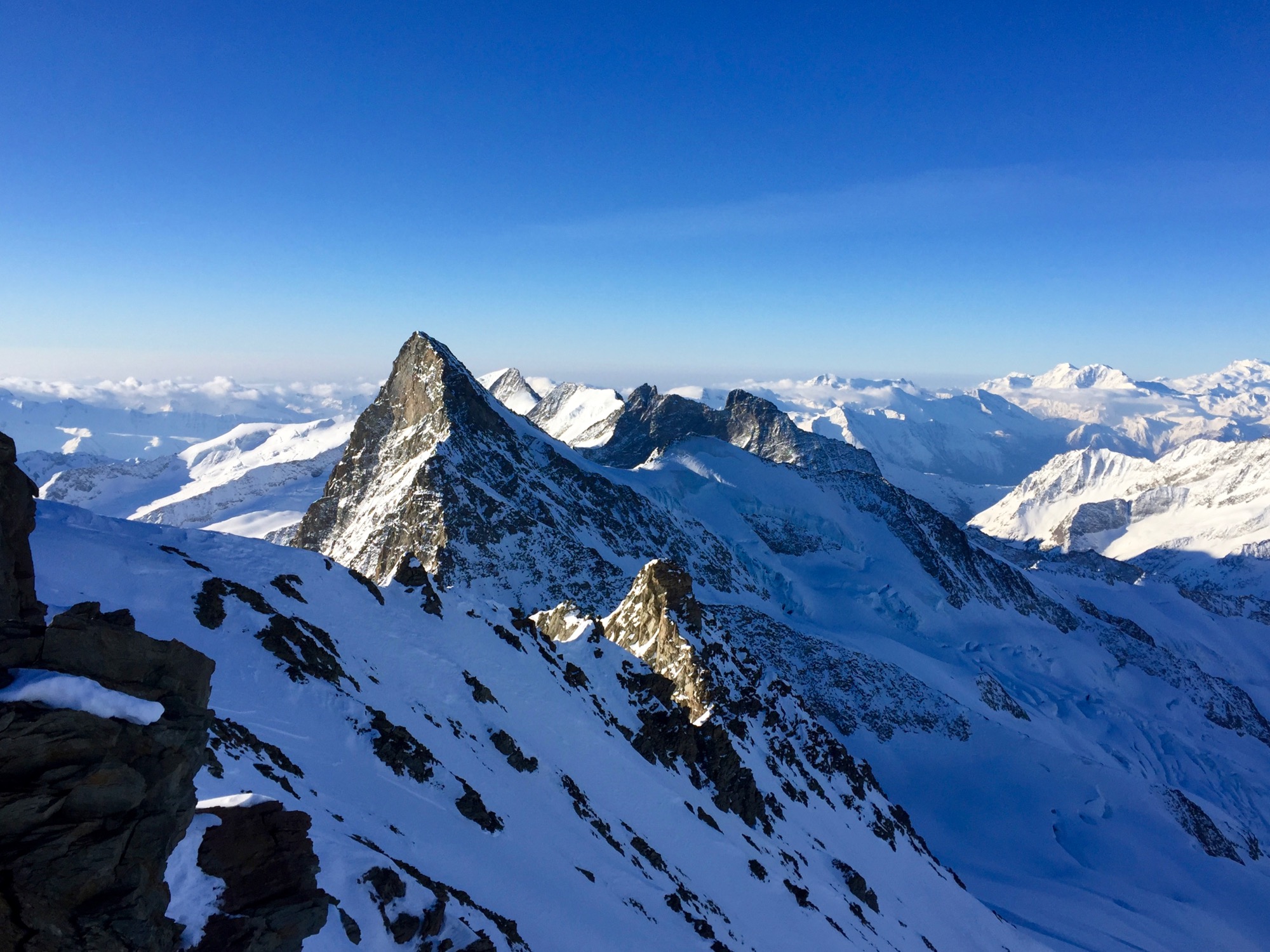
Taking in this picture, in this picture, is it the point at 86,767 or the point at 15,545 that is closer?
the point at 86,767

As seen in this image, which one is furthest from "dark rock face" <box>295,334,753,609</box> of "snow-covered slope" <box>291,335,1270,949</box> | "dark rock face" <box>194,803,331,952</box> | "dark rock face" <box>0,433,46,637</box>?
"dark rock face" <box>0,433,46,637</box>

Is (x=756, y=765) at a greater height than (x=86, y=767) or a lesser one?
lesser

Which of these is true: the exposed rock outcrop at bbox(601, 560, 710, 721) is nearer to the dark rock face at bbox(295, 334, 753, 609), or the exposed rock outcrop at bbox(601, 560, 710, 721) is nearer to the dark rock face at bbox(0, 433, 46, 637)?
the dark rock face at bbox(295, 334, 753, 609)

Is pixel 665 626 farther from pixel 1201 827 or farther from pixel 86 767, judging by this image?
pixel 1201 827

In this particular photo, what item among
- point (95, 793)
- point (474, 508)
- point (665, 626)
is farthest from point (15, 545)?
point (474, 508)

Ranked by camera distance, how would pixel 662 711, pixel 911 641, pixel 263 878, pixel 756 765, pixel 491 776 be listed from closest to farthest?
pixel 263 878, pixel 491 776, pixel 662 711, pixel 756 765, pixel 911 641

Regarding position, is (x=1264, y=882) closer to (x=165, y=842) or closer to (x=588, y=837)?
(x=588, y=837)
